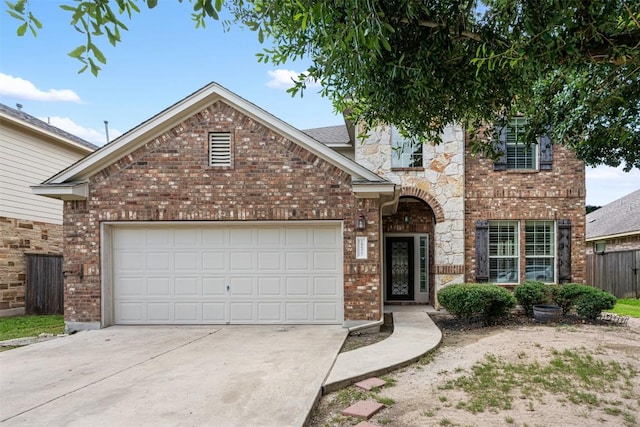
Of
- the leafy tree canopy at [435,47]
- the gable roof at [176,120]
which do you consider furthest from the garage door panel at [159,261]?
the leafy tree canopy at [435,47]

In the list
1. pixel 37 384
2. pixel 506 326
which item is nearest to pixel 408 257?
pixel 506 326

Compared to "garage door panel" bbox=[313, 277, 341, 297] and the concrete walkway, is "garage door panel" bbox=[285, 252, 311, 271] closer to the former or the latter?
"garage door panel" bbox=[313, 277, 341, 297]

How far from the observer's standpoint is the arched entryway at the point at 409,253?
40.3 feet

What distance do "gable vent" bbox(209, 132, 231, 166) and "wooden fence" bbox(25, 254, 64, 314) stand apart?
25.1 feet

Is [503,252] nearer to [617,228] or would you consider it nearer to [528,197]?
[528,197]

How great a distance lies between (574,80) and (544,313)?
5.59 m

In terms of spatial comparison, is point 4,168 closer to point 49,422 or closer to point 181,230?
point 181,230

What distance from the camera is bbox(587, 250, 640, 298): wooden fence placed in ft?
49.4

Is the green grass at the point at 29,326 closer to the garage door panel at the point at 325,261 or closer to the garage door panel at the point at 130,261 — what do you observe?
the garage door panel at the point at 130,261

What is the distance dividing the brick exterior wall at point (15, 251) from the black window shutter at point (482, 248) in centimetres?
1342

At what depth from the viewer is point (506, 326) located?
9203mm

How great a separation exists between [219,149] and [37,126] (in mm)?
7854

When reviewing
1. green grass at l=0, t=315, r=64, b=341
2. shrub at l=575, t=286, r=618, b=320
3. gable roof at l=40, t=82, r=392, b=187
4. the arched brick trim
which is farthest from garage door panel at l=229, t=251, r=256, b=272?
shrub at l=575, t=286, r=618, b=320

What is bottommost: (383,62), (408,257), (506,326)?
(506,326)
